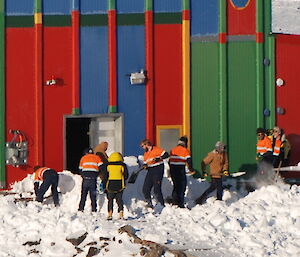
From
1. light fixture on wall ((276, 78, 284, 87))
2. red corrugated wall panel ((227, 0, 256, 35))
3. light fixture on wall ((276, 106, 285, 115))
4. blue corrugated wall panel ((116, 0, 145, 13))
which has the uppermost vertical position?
blue corrugated wall panel ((116, 0, 145, 13))

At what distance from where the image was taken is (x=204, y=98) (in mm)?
17859

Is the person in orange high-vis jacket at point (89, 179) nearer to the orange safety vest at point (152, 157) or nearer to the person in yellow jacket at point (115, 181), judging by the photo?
the person in yellow jacket at point (115, 181)

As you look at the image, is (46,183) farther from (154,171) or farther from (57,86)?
(57,86)

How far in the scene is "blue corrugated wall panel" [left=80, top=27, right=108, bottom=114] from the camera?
17766mm

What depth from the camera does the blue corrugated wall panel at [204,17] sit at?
17.9 metres

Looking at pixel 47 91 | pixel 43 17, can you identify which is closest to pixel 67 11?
pixel 43 17

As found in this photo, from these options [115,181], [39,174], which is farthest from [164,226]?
[39,174]

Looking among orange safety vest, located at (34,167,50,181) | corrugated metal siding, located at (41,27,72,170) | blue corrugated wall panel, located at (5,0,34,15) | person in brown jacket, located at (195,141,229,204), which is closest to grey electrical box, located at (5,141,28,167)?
corrugated metal siding, located at (41,27,72,170)

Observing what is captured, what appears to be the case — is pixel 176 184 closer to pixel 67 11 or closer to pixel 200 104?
pixel 200 104

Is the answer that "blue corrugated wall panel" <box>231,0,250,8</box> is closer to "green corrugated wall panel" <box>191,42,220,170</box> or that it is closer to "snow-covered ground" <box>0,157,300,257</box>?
"green corrugated wall panel" <box>191,42,220,170</box>

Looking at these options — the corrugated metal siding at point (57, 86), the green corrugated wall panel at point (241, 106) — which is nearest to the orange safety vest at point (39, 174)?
the corrugated metal siding at point (57, 86)

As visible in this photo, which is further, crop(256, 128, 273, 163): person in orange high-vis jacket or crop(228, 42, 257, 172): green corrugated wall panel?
crop(228, 42, 257, 172): green corrugated wall panel

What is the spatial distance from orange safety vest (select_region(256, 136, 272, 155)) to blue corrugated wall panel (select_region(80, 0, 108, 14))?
5.99 meters

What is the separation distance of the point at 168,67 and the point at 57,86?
3.35 m
